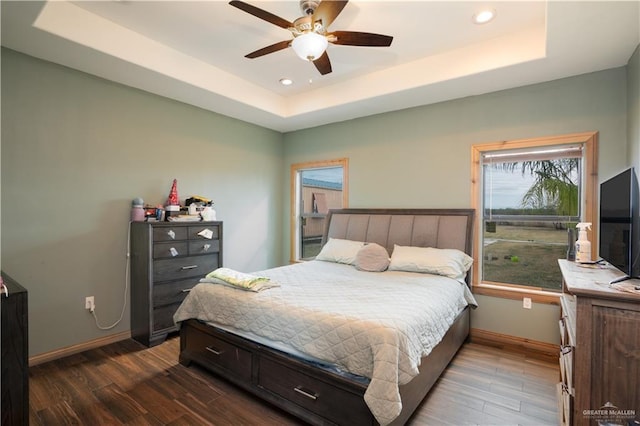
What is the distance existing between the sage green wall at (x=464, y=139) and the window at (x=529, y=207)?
0.10 meters

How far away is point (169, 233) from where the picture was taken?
307cm

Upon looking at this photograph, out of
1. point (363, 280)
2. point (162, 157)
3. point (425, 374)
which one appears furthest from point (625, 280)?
point (162, 157)

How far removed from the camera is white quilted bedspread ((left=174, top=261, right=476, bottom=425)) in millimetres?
1556

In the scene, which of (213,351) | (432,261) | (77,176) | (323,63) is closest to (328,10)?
(323,63)

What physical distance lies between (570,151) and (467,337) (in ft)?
6.75

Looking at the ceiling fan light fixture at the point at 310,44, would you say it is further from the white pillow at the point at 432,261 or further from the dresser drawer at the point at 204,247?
the dresser drawer at the point at 204,247

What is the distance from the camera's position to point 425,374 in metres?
2.03

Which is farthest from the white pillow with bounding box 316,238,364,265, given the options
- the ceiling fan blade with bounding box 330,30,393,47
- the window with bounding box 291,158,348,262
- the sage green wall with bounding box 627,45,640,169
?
the sage green wall with bounding box 627,45,640,169

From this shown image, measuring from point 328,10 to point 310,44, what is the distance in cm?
→ 22

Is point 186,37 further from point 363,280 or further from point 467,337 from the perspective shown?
point 467,337

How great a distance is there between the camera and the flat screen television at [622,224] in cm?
167

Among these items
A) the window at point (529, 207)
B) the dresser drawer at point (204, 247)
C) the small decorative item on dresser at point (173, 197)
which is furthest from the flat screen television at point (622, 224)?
the small decorative item on dresser at point (173, 197)

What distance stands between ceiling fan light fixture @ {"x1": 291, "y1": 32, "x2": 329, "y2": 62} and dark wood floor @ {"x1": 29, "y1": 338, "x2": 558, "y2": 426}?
2.37 meters

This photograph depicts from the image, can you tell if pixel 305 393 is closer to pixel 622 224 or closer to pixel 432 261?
pixel 432 261
